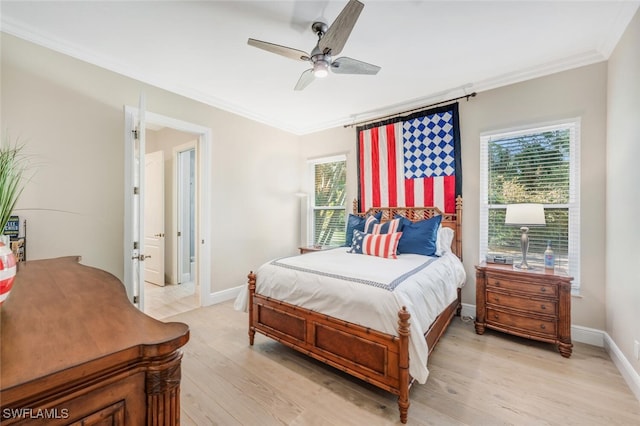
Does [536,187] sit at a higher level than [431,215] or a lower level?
higher

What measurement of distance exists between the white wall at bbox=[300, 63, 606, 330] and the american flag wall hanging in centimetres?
15

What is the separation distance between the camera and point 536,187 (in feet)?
9.89

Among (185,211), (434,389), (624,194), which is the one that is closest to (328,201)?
(185,211)

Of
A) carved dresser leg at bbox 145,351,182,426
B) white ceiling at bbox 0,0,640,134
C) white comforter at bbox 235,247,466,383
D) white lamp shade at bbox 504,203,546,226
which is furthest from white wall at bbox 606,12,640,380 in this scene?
carved dresser leg at bbox 145,351,182,426

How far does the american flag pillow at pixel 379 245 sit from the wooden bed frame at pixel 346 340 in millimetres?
817

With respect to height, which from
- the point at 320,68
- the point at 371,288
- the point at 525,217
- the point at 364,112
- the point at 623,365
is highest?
the point at 364,112

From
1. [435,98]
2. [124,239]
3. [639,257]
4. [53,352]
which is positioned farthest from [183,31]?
[639,257]

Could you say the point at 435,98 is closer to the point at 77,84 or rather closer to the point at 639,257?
the point at 639,257

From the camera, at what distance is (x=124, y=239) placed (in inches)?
115

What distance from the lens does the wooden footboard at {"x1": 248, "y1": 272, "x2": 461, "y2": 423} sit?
174 centimetres

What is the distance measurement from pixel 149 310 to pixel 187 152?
8.71 feet

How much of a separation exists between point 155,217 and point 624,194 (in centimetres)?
588

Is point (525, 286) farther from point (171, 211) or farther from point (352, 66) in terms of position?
point (171, 211)

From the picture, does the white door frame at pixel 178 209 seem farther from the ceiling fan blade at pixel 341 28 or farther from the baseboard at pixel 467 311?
the baseboard at pixel 467 311
